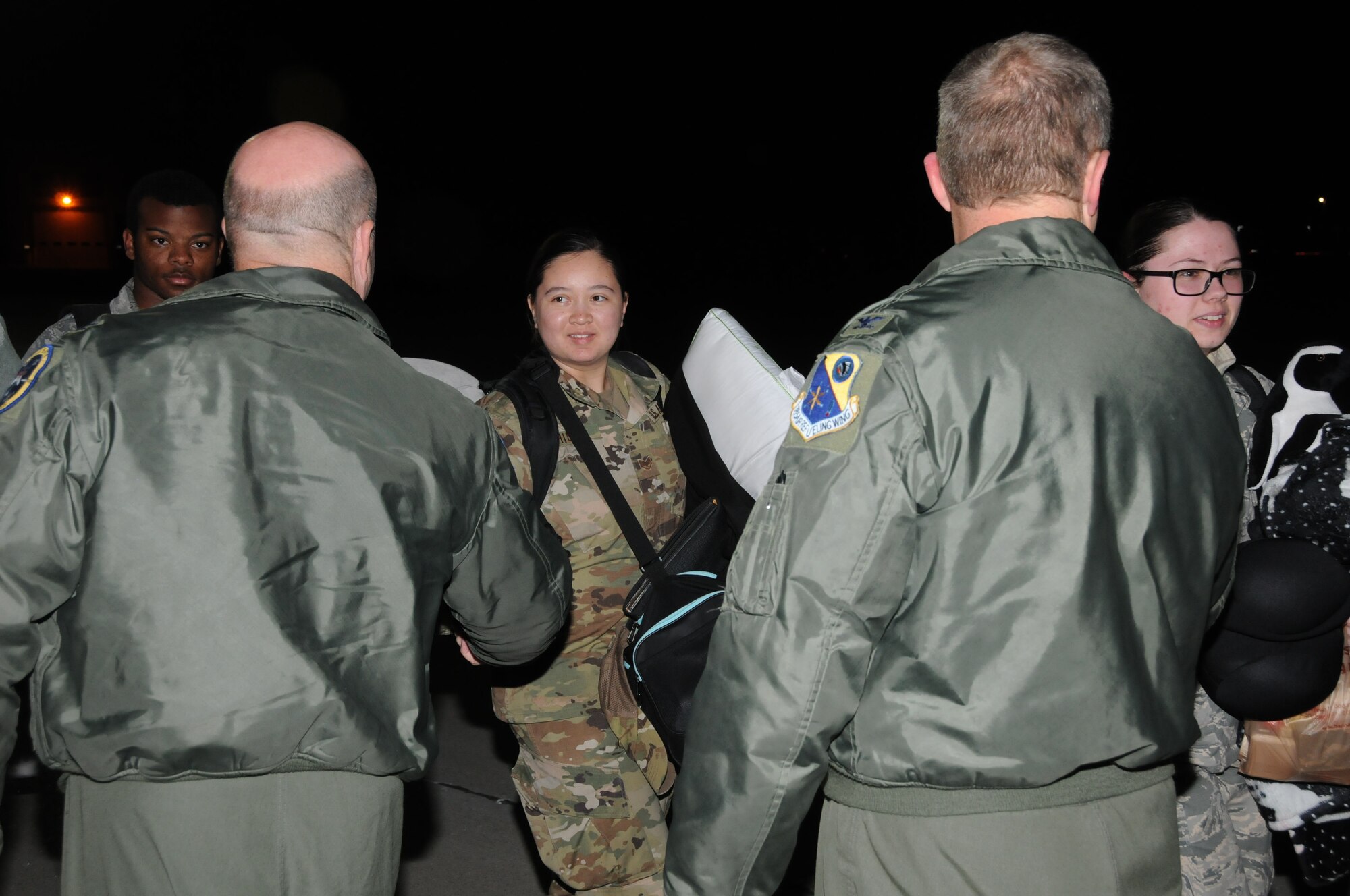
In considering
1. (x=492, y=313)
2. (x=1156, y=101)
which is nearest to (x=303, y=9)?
(x=492, y=313)

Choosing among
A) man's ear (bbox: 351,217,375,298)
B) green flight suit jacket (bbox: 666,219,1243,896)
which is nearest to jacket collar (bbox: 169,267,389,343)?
man's ear (bbox: 351,217,375,298)

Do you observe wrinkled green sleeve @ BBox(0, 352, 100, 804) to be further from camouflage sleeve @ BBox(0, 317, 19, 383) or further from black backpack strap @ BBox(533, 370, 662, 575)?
camouflage sleeve @ BBox(0, 317, 19, 383)

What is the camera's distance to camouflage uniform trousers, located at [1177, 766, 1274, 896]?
2.65 m

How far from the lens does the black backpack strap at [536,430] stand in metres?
2.95

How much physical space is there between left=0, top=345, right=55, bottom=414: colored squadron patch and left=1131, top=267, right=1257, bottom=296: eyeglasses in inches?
104

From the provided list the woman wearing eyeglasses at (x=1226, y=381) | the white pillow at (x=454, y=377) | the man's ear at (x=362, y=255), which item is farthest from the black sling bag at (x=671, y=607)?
the woman wearing eyeglasses at (x=1226, y=381)

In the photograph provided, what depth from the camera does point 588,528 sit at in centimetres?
303

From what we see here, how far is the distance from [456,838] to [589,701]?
110 centimetres

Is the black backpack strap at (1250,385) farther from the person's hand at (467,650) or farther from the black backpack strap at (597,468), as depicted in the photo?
the person's hand at (467,650)

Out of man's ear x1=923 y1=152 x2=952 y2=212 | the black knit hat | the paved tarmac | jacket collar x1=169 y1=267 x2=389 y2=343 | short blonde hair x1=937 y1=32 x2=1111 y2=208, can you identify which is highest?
short blonde hair x1=937 y1=32 x2=1111 y2=208

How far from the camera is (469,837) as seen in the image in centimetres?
375

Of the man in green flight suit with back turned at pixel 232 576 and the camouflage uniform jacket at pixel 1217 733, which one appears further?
the camouflage uniform jacket at pixel 1217 733

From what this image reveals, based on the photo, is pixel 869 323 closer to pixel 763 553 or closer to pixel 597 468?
pixel 763 553

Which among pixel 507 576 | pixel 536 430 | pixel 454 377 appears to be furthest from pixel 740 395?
pixel 454 377
